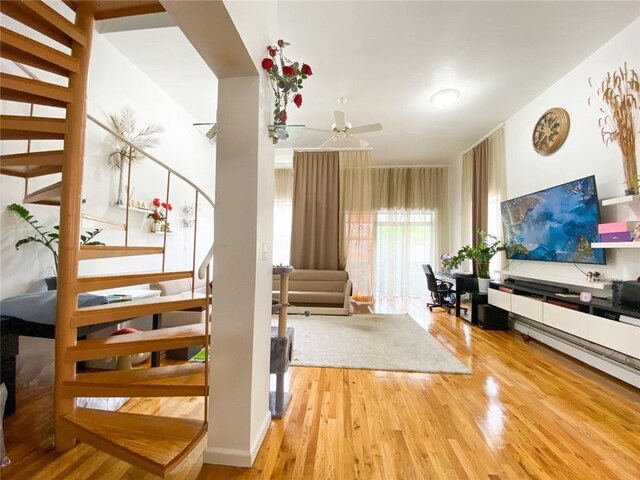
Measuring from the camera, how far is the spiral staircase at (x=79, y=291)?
1.42 m

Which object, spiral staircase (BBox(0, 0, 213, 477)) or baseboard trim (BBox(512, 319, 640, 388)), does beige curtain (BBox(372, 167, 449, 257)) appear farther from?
spiral staircase (BBox(0, 0, 213, 477))

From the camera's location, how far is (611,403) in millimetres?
2143

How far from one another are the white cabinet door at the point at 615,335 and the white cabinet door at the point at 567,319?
6 cm

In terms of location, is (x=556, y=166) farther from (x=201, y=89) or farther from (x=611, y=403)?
(x=201, y=89)

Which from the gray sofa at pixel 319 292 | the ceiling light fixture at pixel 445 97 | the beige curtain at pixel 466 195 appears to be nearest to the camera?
the ceiling light fixture at pixel 445 97

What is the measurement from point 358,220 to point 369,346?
9.02ft

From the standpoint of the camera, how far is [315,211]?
19.7 ft

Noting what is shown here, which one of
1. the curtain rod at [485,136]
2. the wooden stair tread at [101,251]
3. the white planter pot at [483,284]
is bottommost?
the white planter pot at [483,284]

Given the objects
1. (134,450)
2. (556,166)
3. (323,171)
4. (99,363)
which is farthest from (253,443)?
(323,171)

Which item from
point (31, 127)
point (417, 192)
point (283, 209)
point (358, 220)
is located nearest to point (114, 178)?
point (31, 127)

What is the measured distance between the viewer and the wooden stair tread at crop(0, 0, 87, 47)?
4.21 ft

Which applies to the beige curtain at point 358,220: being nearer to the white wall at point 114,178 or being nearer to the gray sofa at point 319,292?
the gray sofa at point 319,292

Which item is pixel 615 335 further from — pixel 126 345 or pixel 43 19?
pixel 43 19

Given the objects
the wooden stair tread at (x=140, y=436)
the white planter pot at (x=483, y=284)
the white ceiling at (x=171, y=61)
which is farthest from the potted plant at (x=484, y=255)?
the white ceiling at (x=171, y=61)
